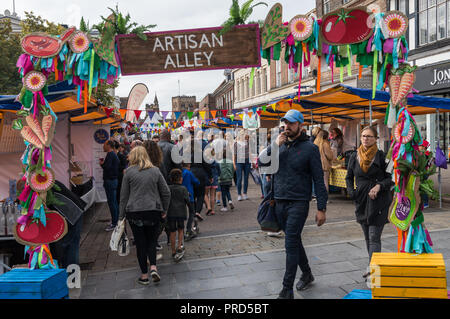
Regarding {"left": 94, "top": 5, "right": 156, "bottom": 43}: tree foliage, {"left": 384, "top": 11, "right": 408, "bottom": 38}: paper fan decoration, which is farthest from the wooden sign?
{"left": 384, "top": 11, "right": 408, "bottom": 38}: paper fan decoration

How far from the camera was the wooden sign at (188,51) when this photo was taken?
4.44 meters

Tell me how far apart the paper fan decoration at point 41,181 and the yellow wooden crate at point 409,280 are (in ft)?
11.3

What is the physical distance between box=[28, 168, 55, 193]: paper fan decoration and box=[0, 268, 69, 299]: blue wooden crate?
926mm

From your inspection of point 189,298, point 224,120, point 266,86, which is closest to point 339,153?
point 189,298

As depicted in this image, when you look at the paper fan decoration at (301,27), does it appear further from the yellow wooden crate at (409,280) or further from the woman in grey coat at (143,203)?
the yellow wooden crate at (409,280)

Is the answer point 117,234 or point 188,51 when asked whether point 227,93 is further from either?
point 117,234

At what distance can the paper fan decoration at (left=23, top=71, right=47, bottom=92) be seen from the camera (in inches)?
170

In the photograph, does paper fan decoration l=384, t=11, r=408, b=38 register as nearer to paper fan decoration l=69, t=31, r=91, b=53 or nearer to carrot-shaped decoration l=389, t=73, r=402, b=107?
carrot-shaped decoration l=389, t=73, r=402, b=107

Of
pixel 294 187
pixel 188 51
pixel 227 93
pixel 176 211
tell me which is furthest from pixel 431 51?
pixel 227 93

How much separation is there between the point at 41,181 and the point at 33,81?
1116 mm

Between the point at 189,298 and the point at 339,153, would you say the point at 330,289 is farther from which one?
the point at 339,153

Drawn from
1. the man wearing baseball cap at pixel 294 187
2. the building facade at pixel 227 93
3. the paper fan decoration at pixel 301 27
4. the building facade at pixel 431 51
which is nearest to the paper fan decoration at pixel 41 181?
the man wearing baseball cap at pixel 294 187

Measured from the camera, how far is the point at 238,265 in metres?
5.21
